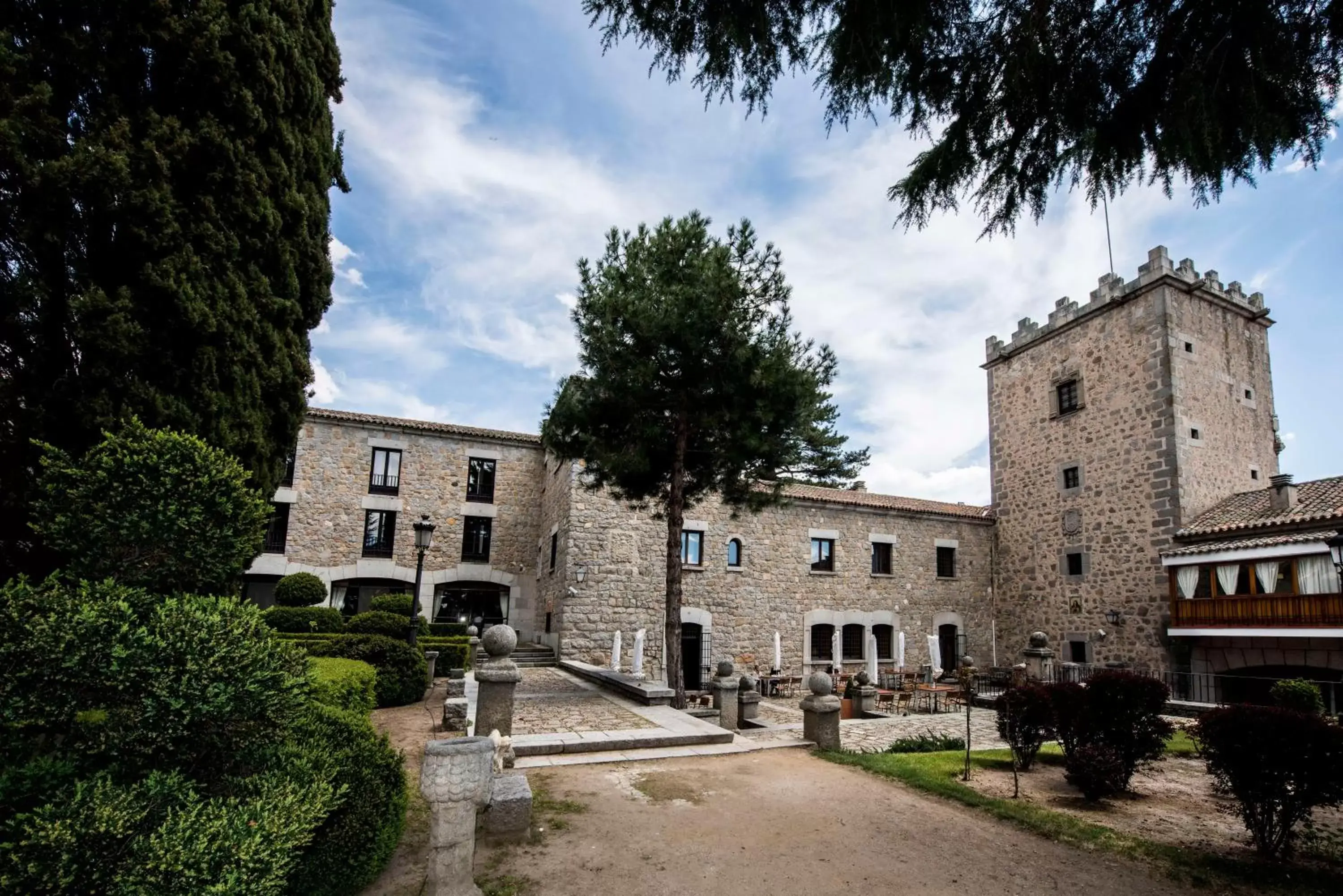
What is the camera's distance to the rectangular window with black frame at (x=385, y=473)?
1847 cm

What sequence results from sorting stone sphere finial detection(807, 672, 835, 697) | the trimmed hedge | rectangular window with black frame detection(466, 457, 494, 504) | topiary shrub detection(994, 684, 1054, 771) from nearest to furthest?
the trimmed hedge < topiary shrub detection(994, 684, 1054, 771) < stone sphere finial detection(807, 672, 835, 697) < rectangular window with black frame detection(466, 457, 494, 504)

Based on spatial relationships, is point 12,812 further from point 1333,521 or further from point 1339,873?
point 1333,521

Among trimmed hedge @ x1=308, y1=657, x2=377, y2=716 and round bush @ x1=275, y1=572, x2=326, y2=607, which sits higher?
round bush @ x1=275, y1=572, x2=326, y2=607

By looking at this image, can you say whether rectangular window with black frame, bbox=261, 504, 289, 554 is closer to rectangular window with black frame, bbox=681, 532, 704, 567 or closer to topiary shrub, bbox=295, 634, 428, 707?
topiary shrub, bbox=295, 634, 428, 707

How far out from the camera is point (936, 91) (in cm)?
339

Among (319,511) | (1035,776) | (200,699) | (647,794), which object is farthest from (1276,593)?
(319,511)

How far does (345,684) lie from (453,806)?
3203 millimetres

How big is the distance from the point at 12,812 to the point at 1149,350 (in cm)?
2140

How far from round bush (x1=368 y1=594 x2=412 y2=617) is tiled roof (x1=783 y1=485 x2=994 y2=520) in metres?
10.5

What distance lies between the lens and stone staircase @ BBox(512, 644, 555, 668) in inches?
618

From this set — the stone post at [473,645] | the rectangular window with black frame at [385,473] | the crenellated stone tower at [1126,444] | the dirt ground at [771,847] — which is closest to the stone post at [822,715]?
the dirt ground at [771,847]

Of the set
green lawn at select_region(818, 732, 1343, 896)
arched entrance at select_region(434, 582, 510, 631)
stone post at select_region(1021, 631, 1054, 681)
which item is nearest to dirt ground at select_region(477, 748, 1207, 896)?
green lawn at select_region(818, 732, 1343, 896)

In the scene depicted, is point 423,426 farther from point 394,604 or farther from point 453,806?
point 453,806

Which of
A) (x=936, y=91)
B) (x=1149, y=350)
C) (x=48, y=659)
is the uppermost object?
(x=1149, y=350)
